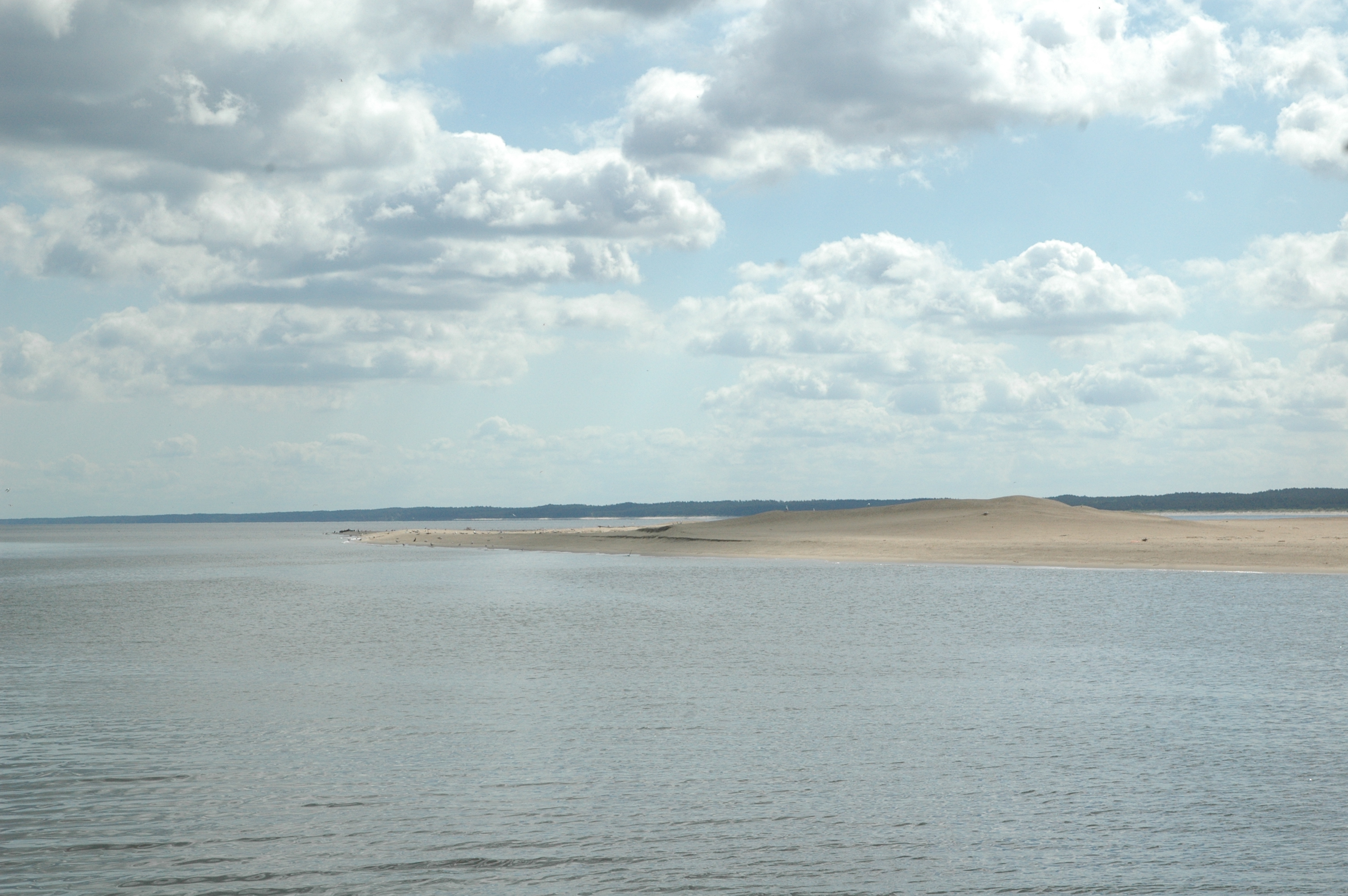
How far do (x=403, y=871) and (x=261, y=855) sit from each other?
1.80 metres

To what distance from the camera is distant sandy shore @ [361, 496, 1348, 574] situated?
62.7m

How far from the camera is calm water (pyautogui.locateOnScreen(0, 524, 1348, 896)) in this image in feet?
39.1

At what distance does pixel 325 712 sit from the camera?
20.8 meters

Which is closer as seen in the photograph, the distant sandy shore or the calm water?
the calm water

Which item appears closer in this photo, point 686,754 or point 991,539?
point 686,754

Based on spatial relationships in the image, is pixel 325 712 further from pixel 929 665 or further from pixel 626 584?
pixel 626 584

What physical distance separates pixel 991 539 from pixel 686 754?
6703 cm

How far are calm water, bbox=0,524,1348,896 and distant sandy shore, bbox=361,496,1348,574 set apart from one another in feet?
90.5

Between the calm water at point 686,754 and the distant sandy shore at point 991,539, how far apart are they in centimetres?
2758

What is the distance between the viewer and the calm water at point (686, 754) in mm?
11906

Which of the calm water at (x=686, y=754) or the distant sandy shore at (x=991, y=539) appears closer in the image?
the calm water at (x=686, y=754)

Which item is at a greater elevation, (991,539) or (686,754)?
(991,539)

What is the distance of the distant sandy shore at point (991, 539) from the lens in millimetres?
62688

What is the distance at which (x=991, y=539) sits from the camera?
80188 millimetres
